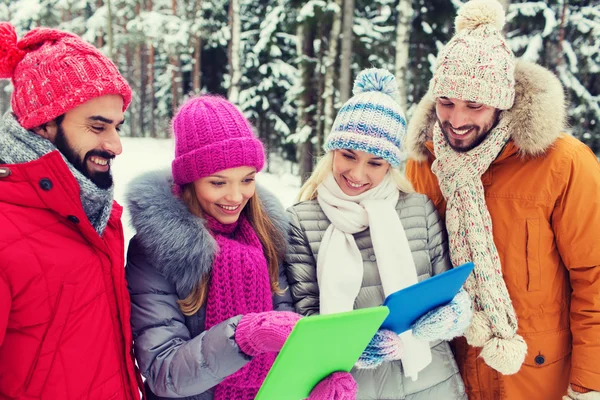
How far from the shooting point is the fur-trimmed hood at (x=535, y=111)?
2.19 metres

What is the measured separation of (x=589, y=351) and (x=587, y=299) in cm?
26

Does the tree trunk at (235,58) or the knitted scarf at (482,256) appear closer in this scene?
the knitted scarf at (482,256)

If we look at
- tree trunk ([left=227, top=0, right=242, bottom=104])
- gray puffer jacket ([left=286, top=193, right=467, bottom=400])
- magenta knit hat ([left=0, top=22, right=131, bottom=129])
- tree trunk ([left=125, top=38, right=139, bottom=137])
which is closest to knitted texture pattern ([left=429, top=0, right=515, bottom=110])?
gray puffer jacket ([left=286, top=193, right=467, bottom=400])

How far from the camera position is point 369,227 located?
238 centimetres

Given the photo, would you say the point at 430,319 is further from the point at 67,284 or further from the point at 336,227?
the point at 67,284

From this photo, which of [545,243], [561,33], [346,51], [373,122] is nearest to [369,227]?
[373,122]

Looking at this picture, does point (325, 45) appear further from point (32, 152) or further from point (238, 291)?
point (32, 152)

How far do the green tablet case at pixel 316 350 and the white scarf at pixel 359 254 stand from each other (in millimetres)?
616

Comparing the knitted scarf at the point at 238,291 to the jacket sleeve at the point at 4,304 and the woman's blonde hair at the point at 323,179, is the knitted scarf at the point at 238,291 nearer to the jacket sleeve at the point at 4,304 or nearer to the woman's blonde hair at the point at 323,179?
the woman's blonde hair at the point at 323,179

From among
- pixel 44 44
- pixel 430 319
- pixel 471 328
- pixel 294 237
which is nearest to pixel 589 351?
pixel 471 328

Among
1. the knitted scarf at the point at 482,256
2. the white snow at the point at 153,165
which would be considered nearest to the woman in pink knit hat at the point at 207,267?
the knitted scarf at the point at 482,256

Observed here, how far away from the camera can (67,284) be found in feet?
5.07

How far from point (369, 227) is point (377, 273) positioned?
25cm

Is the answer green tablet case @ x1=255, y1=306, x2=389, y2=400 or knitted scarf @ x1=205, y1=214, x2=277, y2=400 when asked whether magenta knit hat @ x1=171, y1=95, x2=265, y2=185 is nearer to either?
knitted scarf @ x1=205, y1=214, x2=277, y2=400
